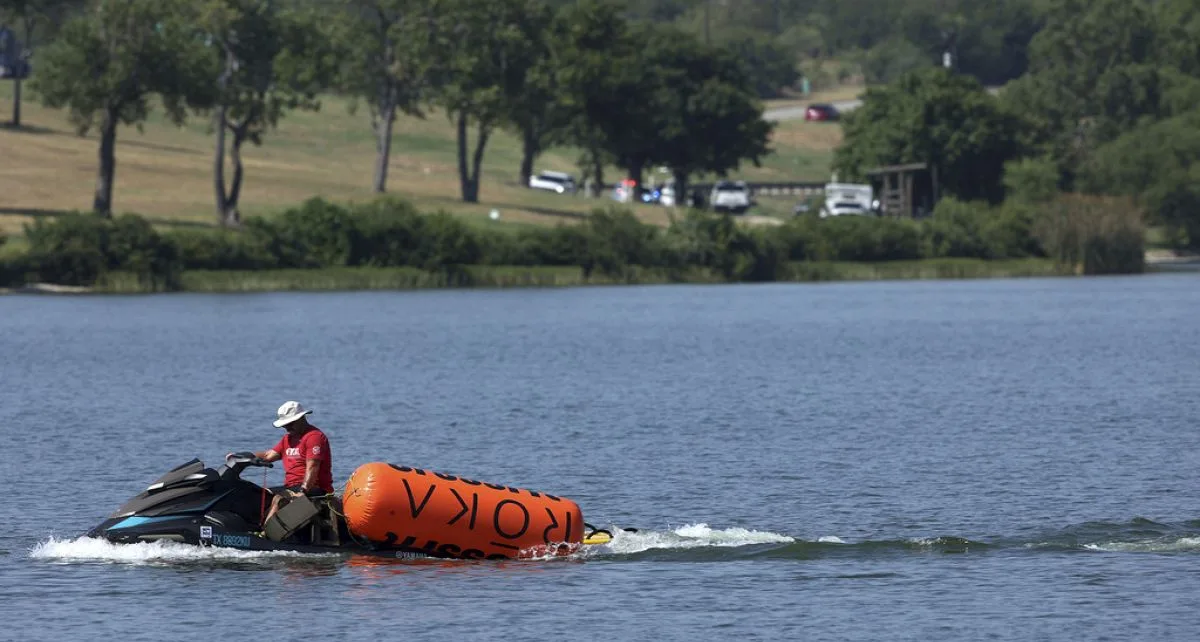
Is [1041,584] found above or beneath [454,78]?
beneath

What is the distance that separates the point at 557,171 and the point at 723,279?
2327 inches

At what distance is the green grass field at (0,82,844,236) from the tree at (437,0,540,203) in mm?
6002

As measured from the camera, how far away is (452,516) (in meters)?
28.8

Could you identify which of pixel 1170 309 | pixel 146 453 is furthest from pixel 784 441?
pixel 1170 309

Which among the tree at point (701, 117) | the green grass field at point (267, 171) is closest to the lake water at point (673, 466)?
the green grass field at point (267, 171)

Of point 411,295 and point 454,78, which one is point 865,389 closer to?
point 411,295

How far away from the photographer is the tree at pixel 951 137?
6319 inches

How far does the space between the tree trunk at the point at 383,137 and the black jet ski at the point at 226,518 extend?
373 ft

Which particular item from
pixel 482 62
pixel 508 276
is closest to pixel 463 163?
pixel 482 62

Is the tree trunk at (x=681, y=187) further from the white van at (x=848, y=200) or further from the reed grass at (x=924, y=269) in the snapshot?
the reed grass at (x=924, y=269)

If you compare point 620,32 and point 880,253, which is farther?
point 620,32

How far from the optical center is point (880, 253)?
135m

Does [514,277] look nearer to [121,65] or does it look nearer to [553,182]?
[121,65]

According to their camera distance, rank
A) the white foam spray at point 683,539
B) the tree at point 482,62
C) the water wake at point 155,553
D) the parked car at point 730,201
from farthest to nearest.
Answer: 1. the parked car at point 730,201
2. the tree at point 482,62
3. the white foam spray at point 683,539
4. the water wake at point 155,553
